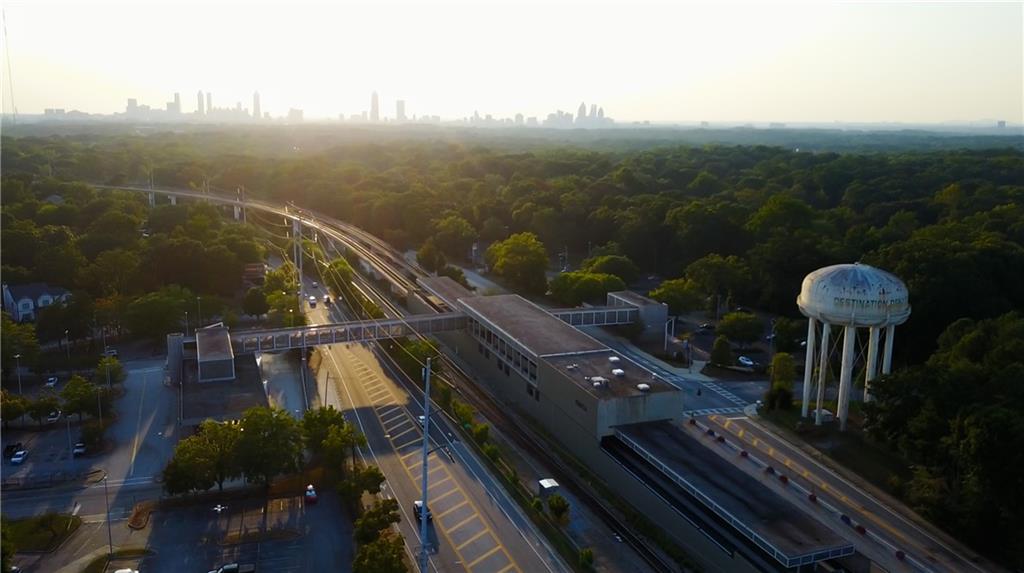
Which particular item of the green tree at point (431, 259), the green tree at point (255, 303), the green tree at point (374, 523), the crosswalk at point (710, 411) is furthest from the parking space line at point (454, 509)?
the green tree at point (431, 259)

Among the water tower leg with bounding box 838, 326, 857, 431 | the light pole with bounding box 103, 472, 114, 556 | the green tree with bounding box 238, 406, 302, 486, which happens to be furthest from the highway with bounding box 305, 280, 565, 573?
the water tower leg with bounding box 838, 326, 857, 431

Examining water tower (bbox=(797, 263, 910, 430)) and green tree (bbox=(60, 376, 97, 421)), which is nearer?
water tower (bbox=(797, 263, 910, 430))

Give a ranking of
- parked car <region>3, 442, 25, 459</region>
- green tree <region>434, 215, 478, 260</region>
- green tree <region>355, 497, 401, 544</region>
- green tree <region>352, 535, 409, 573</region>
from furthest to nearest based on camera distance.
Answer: green tree <region>434, 215, 478, 260</region> < parked car <region>3, 442, 25, 459</region> < green tree <region>355, 497, 401, 544</region> < green tree <region>352, 535, 409, 573</region>

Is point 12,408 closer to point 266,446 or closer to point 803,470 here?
point 266,446

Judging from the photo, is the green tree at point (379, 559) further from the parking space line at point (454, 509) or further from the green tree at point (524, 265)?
the green tree at point (524, 265)

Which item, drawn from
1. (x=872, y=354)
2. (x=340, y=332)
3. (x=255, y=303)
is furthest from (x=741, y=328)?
(x=255, y=303)

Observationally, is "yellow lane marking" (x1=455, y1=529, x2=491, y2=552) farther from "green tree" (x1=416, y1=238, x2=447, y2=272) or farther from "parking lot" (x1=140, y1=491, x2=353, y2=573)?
"green tree" (x1=416, y1=238, x2=447, y2=272)
